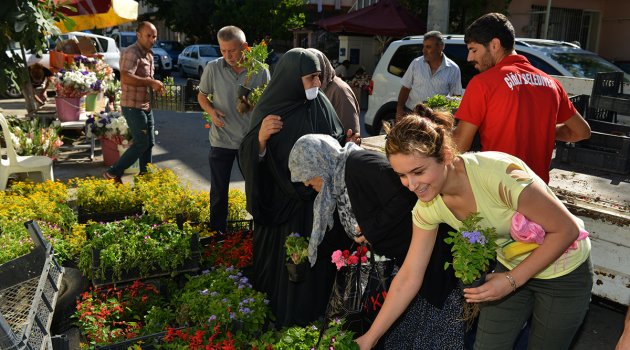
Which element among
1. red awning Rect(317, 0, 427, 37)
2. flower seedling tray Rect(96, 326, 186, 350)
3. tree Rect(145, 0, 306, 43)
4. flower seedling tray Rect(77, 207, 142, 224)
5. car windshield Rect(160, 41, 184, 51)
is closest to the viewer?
flower seedling tray Rect(96, 326, 186, 350)

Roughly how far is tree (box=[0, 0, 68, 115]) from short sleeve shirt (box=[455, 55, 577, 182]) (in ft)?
16.5

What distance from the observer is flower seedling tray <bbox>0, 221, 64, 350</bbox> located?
95.7 inches

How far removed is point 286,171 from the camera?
12.1ft

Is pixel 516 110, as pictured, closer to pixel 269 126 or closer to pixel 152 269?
pixel 269 126

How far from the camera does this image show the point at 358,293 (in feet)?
9.16

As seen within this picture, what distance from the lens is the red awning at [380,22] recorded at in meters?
16.2

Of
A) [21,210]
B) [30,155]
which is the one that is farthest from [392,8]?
[21,210]

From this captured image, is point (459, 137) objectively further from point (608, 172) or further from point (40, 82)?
point (40, 82)

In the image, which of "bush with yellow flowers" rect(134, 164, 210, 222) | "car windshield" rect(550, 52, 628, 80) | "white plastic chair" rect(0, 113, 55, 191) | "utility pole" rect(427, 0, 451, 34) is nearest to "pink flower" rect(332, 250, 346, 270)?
"bush with yellow flowers" rect(134, 164, 210, 222)

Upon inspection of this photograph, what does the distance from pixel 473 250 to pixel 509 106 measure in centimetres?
131

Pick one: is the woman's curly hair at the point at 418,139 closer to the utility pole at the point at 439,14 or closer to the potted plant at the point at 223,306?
the potted plant at the point at 223,306

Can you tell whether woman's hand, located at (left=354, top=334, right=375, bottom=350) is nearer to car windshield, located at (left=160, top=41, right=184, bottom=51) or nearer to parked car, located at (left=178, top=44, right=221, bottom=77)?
parked car, located at (left=178, top=44, right=221, bottom=77)

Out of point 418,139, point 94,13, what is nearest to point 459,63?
point 94,13

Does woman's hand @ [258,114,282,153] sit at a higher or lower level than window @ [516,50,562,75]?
lower
